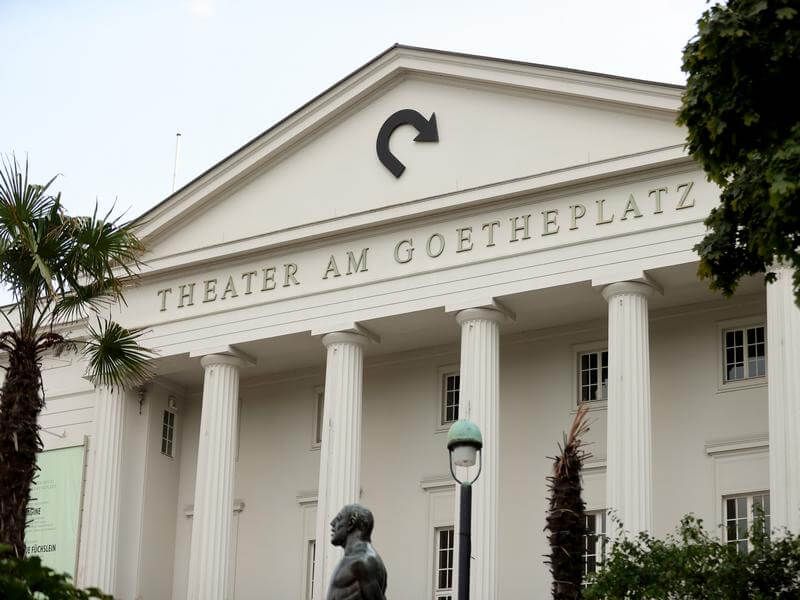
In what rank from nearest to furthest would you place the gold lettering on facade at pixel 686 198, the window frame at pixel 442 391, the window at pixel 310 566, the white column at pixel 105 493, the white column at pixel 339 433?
the gold lettering on facade at pixel 686 198 < the white column at pixel 339 433 < the window frame at pixel 442 391 < the white column at pixel 105 493 < the window at pixel 310 566

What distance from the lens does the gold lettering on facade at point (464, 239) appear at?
108ft

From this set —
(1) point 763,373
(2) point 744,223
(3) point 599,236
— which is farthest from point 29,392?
(1) point 763,373

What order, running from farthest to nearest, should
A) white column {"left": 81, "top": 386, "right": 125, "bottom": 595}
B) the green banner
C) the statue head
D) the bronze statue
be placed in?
the green banner < white column {"left": 81, "top": 386, "right": 125, "bottom": 595} < the statue head < the bronze statue

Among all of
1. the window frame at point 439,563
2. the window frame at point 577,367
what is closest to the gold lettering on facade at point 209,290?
the window frame at point 439,563

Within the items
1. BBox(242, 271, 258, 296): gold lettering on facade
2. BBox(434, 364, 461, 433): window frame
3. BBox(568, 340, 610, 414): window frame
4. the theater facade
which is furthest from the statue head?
BBox(242, 271, 258, 296): gold lettering on facade

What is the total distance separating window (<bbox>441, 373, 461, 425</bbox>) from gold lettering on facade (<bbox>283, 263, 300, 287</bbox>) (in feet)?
12.7

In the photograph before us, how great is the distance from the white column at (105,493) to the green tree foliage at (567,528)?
11.8 metres

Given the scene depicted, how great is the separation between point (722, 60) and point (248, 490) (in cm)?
2280

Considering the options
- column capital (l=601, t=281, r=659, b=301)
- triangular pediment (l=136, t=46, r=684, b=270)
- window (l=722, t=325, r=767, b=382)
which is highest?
triangular pediment (l=136, t=46, r=684, b=270)

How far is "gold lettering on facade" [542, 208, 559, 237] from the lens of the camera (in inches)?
1251

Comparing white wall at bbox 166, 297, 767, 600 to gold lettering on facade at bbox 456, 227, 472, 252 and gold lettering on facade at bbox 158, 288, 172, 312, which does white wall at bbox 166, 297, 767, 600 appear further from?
gold lettering on facade at bbox 158, 288, 172, 312

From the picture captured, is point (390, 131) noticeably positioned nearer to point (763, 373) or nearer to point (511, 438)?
point (511, 438)

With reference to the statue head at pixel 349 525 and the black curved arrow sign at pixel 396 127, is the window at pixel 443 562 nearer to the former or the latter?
the black curved arrow sign at pixel 396 127

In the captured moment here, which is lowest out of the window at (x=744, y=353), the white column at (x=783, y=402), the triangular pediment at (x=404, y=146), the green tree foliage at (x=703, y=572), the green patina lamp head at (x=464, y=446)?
the green tree foliage at (x=703, y=572)
